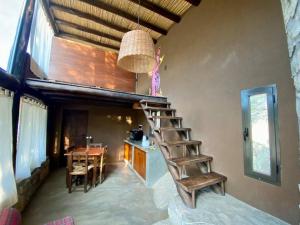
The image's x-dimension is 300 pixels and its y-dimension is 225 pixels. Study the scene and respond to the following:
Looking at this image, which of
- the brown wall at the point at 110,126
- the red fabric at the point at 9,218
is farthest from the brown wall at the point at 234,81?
the brown wall at the point at 110,126

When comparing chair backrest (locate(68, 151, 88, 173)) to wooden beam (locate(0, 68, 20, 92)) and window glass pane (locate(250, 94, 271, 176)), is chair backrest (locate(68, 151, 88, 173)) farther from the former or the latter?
window glass pane (locate(250, 94, 271, 176))

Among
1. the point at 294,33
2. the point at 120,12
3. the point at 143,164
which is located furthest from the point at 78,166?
the point at 294,33

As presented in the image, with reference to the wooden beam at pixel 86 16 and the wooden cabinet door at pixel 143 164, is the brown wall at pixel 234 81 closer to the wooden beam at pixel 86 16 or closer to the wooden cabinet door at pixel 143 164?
the wooden cabinet door at pixel 143 164

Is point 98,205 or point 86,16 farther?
point 86,16

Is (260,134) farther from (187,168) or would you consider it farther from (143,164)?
(143,164)

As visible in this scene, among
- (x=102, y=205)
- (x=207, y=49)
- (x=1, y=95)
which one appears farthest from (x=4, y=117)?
(x=207, y=49)

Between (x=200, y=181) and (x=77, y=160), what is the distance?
107 inches

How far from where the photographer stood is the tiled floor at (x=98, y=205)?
7.58ft

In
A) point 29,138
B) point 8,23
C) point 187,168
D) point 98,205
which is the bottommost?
point 98,205

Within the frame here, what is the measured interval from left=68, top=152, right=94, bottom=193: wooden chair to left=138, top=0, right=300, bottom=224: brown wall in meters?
2.38

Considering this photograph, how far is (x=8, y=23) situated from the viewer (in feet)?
6.38

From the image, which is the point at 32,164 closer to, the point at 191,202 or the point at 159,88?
the point at 191,202

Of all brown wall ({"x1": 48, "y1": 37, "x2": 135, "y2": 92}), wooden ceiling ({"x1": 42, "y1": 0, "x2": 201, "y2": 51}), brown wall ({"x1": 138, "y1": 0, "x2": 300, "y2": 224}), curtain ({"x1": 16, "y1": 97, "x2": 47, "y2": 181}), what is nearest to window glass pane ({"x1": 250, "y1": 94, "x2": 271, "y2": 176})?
brown wall ({"x1": 138, "y1": 0, "x2": 300, "y2": 224})

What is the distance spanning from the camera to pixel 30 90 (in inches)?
115
